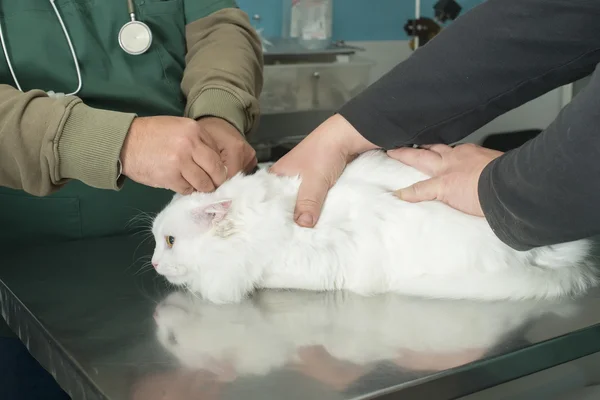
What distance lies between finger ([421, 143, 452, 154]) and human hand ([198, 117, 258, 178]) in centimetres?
31

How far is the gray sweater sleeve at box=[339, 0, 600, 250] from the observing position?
68 centimetres

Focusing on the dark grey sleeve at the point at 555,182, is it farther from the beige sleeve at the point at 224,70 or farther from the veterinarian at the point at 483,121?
the beige sleeve at the point at 224,70

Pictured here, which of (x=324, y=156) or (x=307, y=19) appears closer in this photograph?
(x=324, y=156)

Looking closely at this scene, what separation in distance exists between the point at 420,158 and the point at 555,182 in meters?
0.31

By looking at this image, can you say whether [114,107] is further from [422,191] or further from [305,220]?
[422,191]

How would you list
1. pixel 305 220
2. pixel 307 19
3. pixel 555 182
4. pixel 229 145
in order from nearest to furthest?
pixel 555 182
pixel 305 220
pixel 229 145
pixel 307 19

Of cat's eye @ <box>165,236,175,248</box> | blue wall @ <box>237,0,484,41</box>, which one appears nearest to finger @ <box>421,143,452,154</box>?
cat's eye @ <box>165,236,175,248</box>

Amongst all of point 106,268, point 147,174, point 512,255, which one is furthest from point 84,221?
point 512,255

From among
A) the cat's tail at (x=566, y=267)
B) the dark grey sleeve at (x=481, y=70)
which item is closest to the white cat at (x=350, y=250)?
the cat's tail at (x=566, y=267)

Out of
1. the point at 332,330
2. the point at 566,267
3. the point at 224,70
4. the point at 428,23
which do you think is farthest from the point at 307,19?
the point at 332,330

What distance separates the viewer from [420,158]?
3.19 ft

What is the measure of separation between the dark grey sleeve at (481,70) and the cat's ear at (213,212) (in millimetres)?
245

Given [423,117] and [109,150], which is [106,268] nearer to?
[109,150]

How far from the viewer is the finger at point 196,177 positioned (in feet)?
2.89
